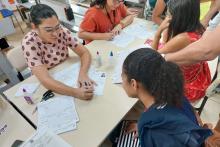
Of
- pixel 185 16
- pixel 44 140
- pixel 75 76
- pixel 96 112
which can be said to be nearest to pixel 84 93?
pixel 96 112

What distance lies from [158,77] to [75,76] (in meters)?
0.88

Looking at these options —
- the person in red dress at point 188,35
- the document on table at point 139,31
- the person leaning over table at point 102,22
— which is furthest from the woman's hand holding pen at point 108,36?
the person in red dress at point 188,35

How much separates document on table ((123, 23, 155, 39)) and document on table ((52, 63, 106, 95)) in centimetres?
70

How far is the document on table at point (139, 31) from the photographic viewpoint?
2031 mm

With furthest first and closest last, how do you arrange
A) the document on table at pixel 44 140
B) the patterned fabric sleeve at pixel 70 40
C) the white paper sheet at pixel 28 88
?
the patterned fabric sleeve at pixel 70 40 → the white paper sheet at pixel 28 88 → the document on table at pixel 44 140

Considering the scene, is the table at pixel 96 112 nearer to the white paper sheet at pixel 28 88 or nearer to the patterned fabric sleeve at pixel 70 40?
the white paper sheet at pixel 28 88

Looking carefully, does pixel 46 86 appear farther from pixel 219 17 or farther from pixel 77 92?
pixel 219 17

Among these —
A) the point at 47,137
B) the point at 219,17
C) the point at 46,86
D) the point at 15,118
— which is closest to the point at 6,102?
the point at 15,118

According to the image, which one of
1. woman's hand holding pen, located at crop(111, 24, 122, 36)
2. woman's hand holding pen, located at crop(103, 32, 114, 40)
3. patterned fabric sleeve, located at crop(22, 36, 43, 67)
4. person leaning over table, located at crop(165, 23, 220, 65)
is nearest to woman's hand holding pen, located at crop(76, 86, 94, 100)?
patterned fabric sleeve, located at crop(22, 36, 43, 67)

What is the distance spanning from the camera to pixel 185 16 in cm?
139

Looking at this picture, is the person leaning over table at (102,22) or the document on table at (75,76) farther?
the person leaning over table at (102,22)

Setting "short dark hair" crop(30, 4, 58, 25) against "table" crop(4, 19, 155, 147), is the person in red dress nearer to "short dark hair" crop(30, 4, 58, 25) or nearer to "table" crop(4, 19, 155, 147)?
"table" crop(4, 19, 155, 147)

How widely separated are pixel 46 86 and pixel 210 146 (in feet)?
3.72

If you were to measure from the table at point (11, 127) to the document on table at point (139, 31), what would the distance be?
1355mm
